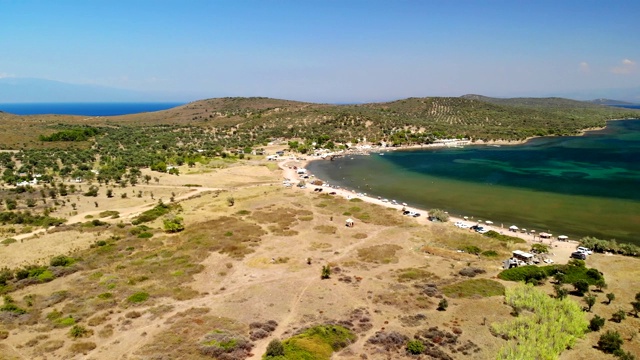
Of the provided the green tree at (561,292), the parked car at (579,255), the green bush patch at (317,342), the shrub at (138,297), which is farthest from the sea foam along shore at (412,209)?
the shrub at (138,297)

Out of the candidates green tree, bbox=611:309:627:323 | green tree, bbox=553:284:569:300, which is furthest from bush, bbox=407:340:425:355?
green tree, bbox=611:309:627:323

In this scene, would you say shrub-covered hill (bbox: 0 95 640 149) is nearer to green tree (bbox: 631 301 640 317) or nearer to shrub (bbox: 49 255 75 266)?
shrub (bbox: 49 255 75 266)

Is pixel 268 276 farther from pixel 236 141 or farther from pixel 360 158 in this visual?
pixel 236 141

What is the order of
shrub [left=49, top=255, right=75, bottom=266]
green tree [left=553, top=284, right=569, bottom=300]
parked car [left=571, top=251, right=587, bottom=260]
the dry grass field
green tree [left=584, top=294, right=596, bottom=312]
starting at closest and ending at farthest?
the dry grass field < green tree [left=584, top=294, right=596, bottom=312] < green tree [left=553, top=284, right=569, bottom=300] < shrub [left=49, top=255, right=75, bottom=266] < parked car [left=571, top=251, right=587, bottom=260]

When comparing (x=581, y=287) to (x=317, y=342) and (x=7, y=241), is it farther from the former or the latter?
(x=7, y=241)

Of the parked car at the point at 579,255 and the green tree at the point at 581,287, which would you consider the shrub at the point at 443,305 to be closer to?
the green tree at the point at 581,287

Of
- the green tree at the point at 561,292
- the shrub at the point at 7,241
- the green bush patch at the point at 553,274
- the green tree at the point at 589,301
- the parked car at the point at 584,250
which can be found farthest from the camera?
the shrub at the point at 7,241

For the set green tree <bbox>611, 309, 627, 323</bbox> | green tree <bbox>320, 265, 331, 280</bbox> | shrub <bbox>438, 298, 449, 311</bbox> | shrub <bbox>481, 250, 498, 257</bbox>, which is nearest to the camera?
green tree <bbox>611, 309, 627, 323</bbox>
